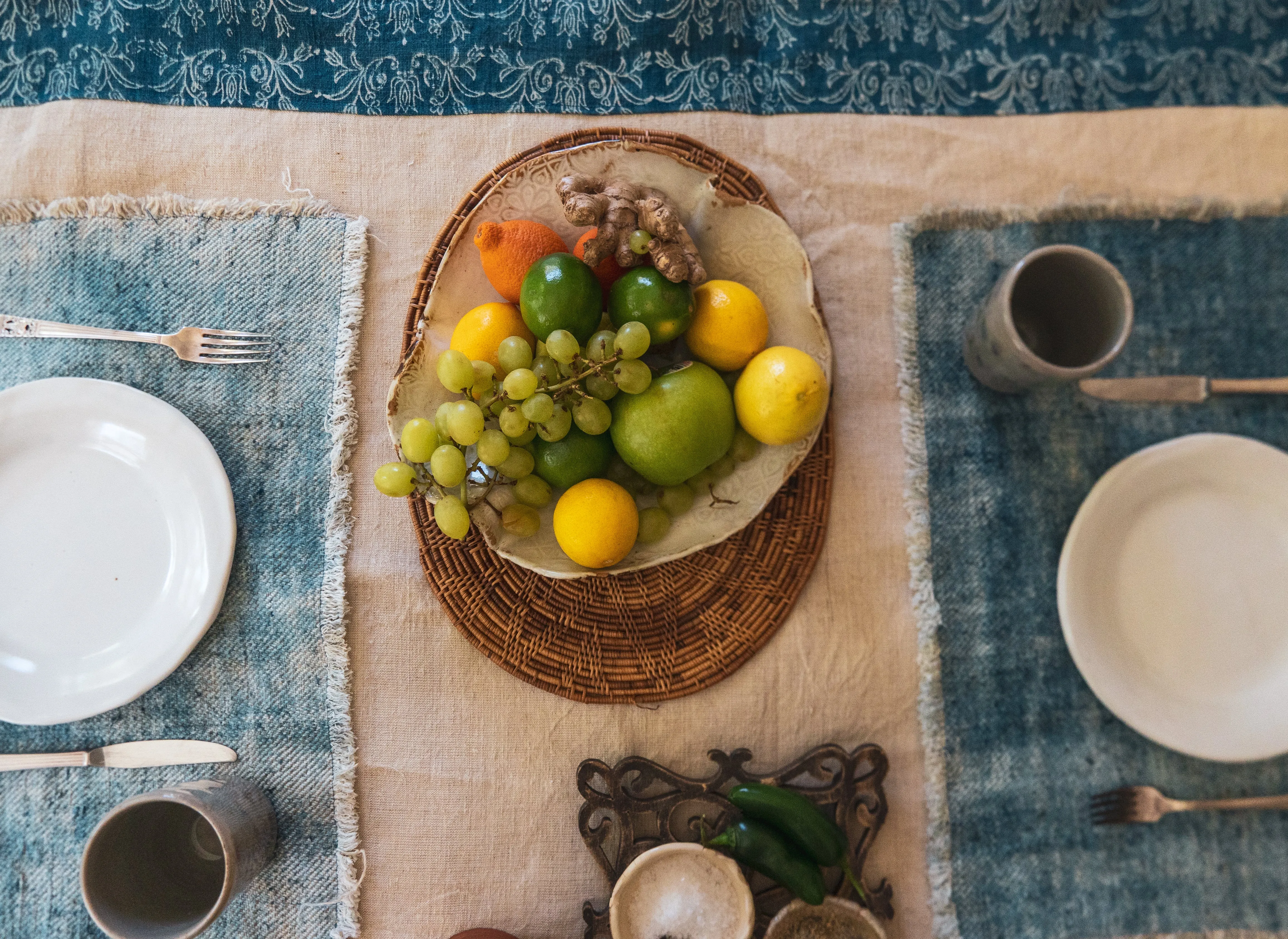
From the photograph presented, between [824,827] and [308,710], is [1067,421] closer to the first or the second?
[824,827]

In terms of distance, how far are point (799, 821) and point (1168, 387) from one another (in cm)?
63

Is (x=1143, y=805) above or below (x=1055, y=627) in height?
below

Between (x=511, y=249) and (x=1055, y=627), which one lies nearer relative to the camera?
(x=511, y=249)

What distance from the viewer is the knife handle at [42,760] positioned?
2.52 feet

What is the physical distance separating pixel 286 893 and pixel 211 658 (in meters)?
0.27

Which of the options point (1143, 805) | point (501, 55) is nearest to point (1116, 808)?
point (1143, 805)

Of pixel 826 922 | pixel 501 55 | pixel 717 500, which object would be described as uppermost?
pixel 501 55

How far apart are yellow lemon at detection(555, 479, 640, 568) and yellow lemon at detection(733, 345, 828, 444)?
14 centimetres

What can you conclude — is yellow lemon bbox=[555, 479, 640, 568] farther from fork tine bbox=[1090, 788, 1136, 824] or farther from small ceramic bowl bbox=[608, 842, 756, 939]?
fork tine bbox=[1090, 788, 1136, 824]

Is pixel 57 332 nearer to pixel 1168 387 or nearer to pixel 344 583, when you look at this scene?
pixel 344 583

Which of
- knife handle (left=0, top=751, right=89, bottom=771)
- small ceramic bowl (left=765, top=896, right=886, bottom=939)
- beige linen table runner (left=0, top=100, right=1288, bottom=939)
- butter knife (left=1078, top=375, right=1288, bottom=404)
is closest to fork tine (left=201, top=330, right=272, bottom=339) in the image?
beige linen table runner (left=0, top=100, right=1288, bottom=939)

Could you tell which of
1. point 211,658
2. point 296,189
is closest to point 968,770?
point 211,658

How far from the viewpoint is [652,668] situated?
764mm

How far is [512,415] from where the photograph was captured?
0.64 m
